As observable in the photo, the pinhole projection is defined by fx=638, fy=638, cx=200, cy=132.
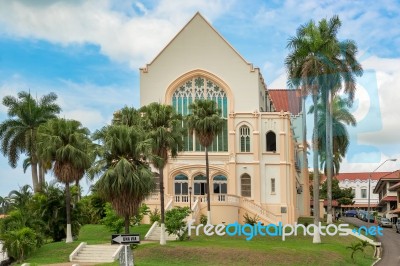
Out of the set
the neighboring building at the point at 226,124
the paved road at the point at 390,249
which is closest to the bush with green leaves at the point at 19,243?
the neighboring building at the point at 226,124

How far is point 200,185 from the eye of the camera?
64.9 meters

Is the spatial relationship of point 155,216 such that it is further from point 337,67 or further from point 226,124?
point 337,67

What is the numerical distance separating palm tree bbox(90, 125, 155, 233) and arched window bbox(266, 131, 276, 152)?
2627 centimetres

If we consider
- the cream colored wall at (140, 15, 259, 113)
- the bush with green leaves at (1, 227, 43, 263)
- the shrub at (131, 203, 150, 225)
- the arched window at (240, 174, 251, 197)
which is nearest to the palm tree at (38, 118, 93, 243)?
the bush with green leaves at (1, 227, 43, 263)

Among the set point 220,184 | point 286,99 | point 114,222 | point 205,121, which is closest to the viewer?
point 114,222

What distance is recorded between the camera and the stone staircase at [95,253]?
138ft

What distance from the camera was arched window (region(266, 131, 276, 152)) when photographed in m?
65.5

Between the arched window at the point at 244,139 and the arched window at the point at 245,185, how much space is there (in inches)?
109

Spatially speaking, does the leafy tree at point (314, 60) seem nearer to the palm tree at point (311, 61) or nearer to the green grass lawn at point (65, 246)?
the palm tree at point (311, 61)

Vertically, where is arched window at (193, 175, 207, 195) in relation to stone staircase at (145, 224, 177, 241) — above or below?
above

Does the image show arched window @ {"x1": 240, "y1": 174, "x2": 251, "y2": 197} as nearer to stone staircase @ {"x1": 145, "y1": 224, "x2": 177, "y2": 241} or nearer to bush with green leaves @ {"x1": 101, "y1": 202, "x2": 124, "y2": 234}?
stone staircase @ {"x1": 145, "y1": 224, "x2": 177, "y2": 241}

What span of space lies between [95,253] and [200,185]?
22703 mm

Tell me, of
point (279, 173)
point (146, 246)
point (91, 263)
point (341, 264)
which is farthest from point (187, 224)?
point (279, 173)

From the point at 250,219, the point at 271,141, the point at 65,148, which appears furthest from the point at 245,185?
the point at 65,148
